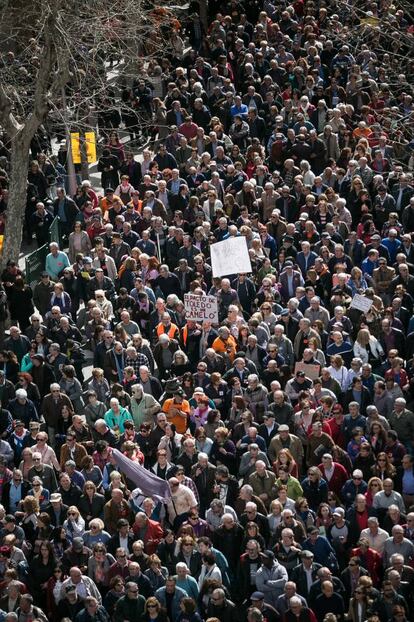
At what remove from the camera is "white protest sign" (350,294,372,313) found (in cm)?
2516

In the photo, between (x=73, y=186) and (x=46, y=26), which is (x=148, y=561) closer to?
(x=46, y=26)

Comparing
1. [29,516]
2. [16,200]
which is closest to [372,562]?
[29,516]

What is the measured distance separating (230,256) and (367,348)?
286cm

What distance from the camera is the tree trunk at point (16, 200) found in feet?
91.9

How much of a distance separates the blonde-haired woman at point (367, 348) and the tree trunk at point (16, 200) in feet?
20.2

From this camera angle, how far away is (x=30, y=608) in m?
19.3

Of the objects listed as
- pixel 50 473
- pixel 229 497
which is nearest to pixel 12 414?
pixel 50 473

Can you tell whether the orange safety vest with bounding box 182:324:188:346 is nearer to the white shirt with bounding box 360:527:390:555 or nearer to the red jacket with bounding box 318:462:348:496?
the red jacket with bounding box 318:462:348:496

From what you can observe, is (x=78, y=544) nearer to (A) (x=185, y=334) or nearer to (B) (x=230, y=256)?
(A) (x=185, y=334)

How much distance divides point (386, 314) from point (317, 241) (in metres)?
3.03

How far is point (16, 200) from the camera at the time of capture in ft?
92.9

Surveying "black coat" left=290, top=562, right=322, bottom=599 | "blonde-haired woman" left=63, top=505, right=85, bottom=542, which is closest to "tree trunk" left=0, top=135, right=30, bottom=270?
"blonde-haired woman" left=63, top=505, right=85, bottom=542

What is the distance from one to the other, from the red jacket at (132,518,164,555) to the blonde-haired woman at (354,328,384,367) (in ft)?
16.1

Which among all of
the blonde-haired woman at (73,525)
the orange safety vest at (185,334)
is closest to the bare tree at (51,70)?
the orange safety vest at (185,334)
